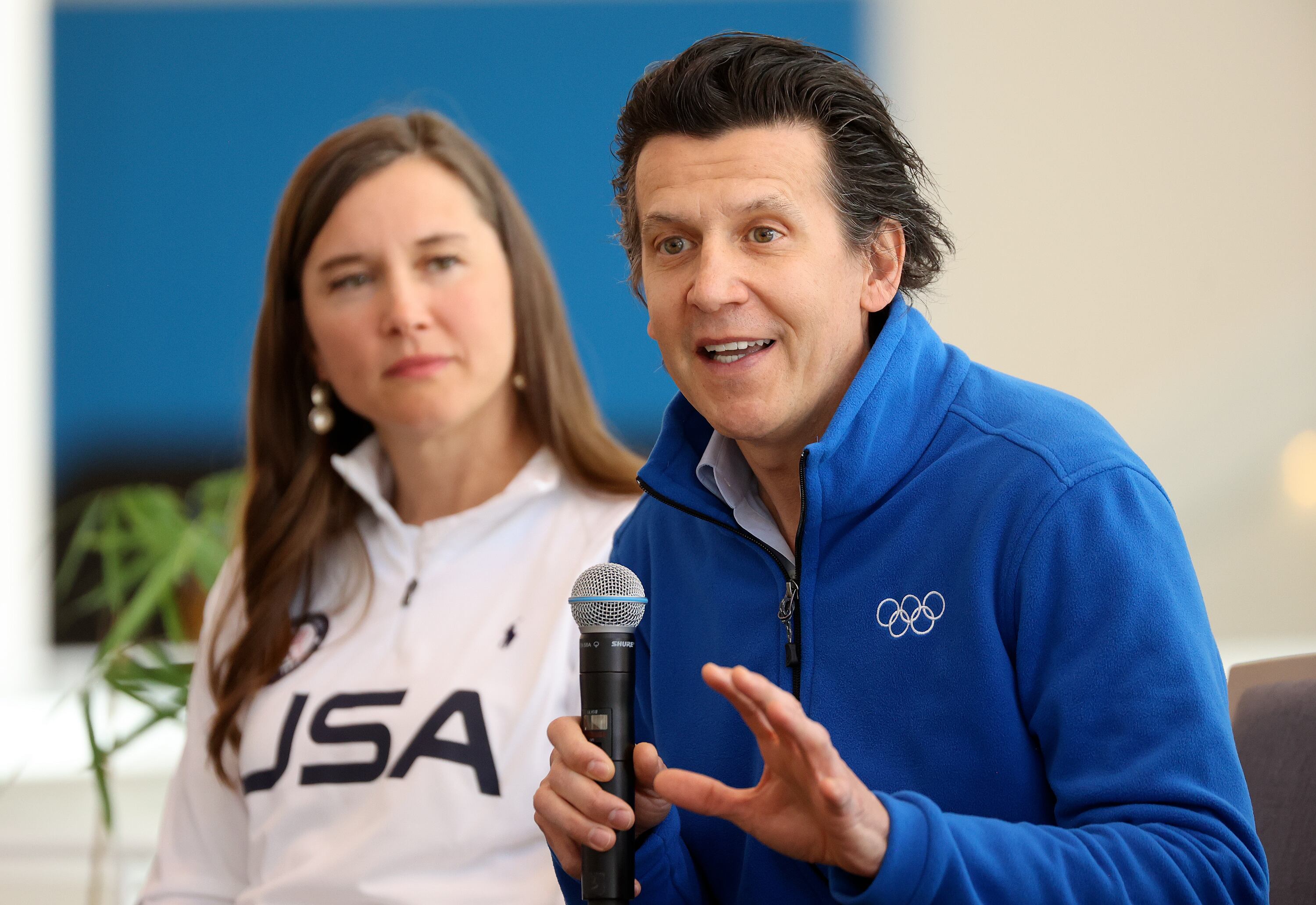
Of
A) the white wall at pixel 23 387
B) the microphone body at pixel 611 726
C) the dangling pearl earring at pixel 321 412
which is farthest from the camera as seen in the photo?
the white wall at pixel 23 387

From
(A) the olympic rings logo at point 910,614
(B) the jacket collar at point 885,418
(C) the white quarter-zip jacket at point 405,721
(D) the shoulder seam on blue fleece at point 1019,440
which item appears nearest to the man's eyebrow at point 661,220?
(B) the jacket collar at point 885,418

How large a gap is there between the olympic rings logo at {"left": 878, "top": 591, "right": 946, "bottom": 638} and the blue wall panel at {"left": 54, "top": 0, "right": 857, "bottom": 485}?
9.13 feet

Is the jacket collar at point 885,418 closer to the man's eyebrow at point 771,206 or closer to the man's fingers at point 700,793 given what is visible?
the man's eyebrow at point 771,206

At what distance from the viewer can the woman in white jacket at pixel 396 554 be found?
6.18 feet

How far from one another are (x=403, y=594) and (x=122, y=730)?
2.23 meters

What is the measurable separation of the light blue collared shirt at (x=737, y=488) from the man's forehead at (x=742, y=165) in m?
0.32

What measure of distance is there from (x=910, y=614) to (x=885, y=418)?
22 cm

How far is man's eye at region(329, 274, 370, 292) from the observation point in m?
2.21

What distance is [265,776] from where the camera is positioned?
2.02 m

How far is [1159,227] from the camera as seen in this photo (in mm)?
4301

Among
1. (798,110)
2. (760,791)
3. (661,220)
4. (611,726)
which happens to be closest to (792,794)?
(760,791)

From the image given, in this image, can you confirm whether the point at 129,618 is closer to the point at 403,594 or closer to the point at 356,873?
the point at 403,594

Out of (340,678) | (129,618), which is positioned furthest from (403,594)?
(129,618)

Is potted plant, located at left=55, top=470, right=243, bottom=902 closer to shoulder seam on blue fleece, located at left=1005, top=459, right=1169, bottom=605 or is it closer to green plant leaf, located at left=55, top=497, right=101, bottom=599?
green plant leaf, located at left=55, top=497, right=101, bottom=599
